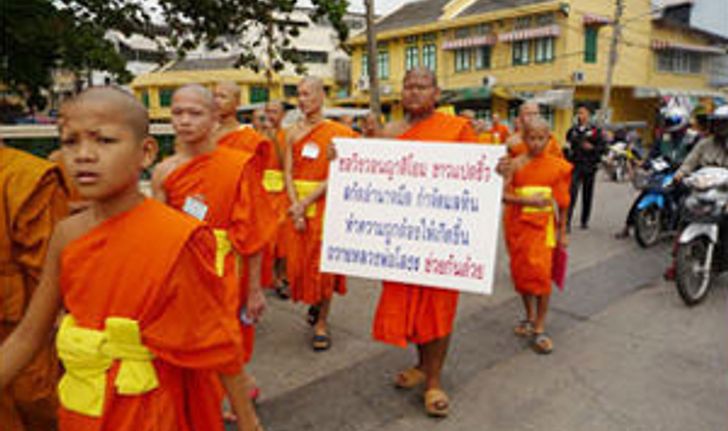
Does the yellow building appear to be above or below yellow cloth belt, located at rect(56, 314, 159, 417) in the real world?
above

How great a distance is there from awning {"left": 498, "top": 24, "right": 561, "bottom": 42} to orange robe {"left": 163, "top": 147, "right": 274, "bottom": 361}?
78.4ft

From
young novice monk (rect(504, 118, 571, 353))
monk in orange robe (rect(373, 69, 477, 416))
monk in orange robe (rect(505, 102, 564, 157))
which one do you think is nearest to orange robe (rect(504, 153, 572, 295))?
young novice monk (rect(504, 118, 571, 353))

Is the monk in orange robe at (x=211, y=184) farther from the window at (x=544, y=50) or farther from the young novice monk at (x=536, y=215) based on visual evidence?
the window at (x=544, y=50)

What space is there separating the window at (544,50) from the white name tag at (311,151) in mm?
22997

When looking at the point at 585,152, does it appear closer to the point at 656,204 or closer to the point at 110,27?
the point at 656,204

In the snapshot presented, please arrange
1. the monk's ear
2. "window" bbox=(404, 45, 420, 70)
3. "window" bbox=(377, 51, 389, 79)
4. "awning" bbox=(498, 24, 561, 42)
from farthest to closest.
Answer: "window" bbox=(377, 51, 389, 79)
"window" bbox=(404, 45, 420, 70)
"awning" bbox=(498, 24, 561, 42)
the monk's ear

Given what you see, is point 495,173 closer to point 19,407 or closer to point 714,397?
point 714,397

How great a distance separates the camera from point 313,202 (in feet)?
13.2

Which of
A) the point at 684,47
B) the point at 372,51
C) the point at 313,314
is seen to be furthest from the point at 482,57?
the point at 313,314

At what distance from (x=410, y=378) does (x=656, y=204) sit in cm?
526

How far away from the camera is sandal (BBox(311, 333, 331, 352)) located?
4051mm

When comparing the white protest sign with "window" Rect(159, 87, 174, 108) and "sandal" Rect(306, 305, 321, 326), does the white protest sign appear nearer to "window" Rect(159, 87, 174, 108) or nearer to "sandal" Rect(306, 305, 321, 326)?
"sandal" Rect(306, 305, 321, 326)

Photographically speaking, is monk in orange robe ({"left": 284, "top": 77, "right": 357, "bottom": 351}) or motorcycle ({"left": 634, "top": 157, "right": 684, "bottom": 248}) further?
motorcycle ({"left": 634, "top": 157, "right": 684, "bottom": 248})

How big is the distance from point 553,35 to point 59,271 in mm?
25259
